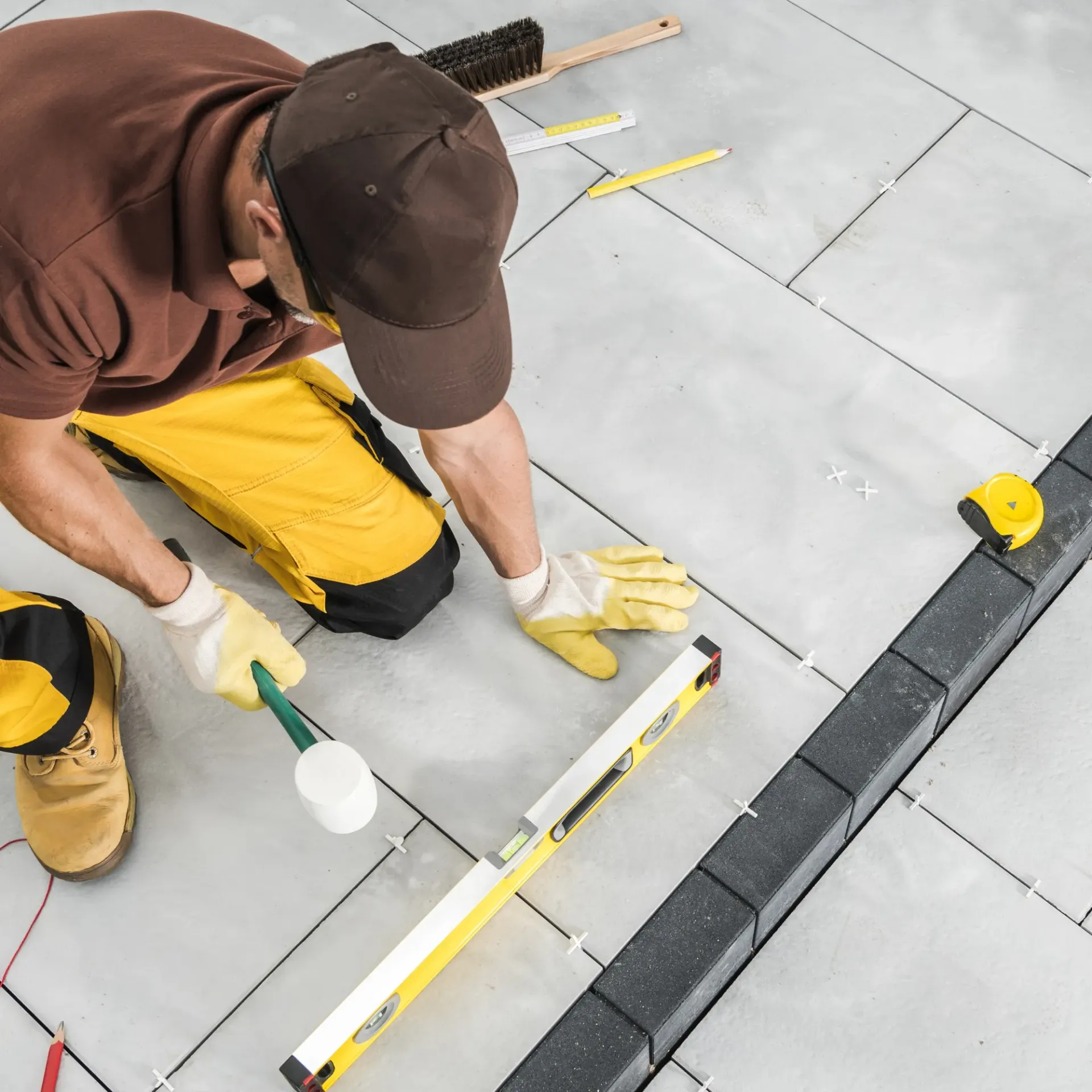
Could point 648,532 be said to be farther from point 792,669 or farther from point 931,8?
point 931,8

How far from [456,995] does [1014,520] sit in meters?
1.22

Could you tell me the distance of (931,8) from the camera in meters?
2.76

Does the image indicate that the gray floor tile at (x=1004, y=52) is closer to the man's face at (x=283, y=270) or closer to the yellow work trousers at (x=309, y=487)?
the yellow work trousers at (x=309, y=487)

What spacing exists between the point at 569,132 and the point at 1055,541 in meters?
1.29

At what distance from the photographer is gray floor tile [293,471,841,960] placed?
185 cm

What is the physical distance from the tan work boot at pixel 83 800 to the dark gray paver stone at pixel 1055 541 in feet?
4.97

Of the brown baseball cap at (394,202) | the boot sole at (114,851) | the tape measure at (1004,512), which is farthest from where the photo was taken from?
the tape measure at (1004,512)

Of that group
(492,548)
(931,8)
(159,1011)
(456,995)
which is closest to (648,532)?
(492,548)

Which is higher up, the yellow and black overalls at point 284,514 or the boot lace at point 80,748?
the yellow and black overalls at point 284,514

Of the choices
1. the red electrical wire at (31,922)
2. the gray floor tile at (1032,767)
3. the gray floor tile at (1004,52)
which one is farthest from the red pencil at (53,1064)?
the gray floor tile at (1004,52)

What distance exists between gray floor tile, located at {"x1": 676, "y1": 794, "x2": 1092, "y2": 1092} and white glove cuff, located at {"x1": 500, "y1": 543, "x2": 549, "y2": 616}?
64cm

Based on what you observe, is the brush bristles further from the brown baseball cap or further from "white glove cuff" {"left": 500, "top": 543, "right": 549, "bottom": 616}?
the brown baseball cap

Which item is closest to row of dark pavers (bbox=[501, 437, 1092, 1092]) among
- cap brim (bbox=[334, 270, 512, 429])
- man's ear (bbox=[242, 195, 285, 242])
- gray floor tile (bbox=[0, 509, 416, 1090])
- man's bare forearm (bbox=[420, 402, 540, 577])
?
gray floor tile (bbox=[0, 509, 416, 1090])

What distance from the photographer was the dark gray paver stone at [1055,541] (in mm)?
2100
